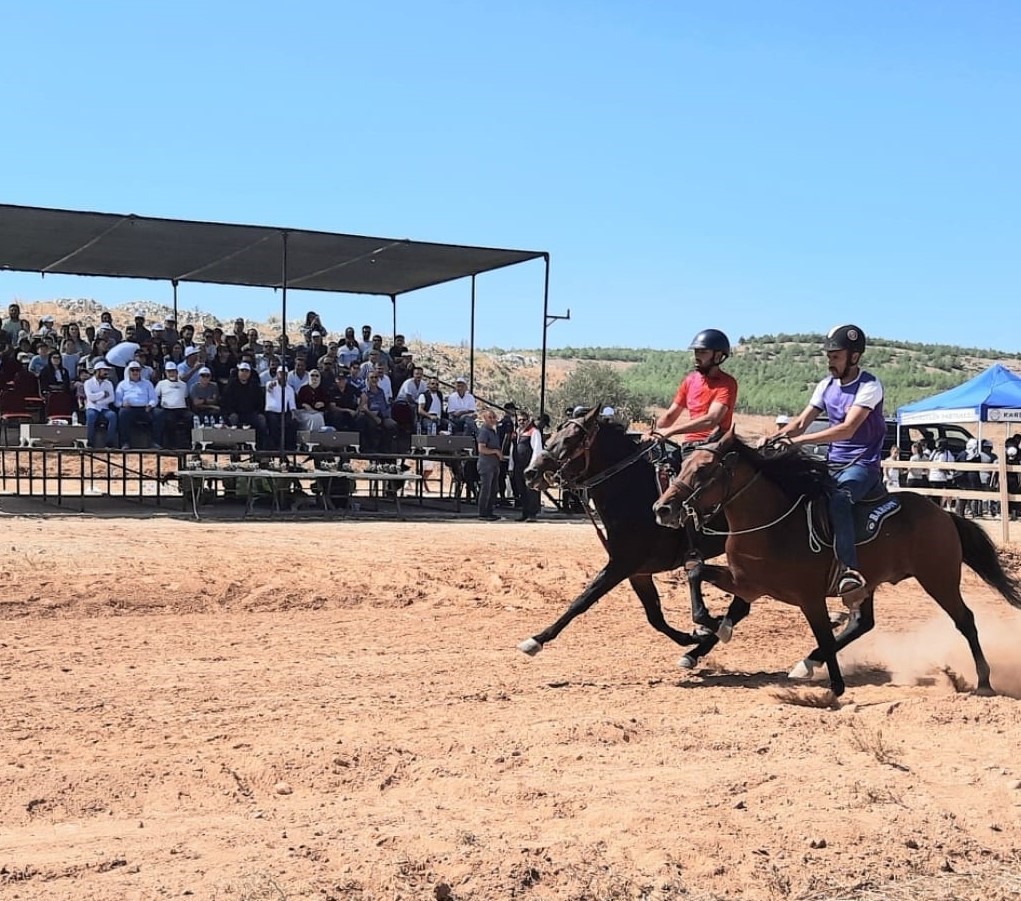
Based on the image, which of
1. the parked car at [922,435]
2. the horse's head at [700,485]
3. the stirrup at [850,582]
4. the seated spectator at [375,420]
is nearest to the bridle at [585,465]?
the horse's head at [700,485]

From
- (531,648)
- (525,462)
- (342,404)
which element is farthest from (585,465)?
(342,404)

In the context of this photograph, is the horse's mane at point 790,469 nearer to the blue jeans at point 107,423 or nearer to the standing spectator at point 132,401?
the standing spectator at point 132,401

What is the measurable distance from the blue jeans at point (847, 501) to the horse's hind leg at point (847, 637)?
33.8 inches

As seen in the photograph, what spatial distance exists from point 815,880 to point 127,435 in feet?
54.2

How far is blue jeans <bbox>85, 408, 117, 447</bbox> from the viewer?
62.4ft

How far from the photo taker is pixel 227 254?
23.2 metres

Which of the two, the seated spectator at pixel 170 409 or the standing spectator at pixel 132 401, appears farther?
the seated spectator at pixel 170 409

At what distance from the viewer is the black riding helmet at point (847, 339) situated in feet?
27.8

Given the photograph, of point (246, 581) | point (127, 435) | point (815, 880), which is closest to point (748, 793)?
point (815, 880)

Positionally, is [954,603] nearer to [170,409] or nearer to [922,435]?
[170,409]

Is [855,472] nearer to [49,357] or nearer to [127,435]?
[127,435]

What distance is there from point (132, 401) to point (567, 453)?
1223cm

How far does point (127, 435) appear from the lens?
19.3m

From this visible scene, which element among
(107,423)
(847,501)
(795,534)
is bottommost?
(795,534)
